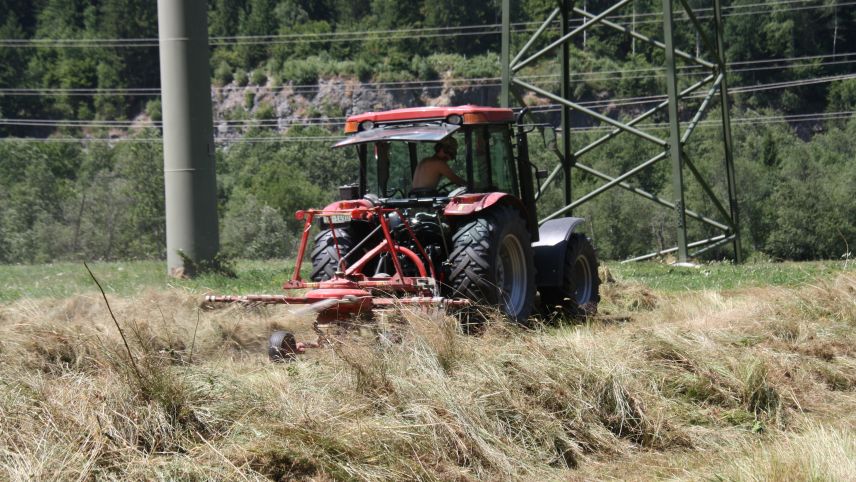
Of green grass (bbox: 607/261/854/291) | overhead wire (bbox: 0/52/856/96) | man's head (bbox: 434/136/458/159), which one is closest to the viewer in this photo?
man's head (bbox: 434/136/458/159)

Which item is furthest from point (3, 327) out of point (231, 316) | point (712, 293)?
point (712, 293)

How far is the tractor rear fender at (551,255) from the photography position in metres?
11.9

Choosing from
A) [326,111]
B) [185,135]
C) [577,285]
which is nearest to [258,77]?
[326,111]

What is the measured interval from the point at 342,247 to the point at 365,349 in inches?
148

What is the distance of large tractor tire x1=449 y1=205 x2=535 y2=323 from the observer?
401 inches

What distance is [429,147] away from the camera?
11672 mm

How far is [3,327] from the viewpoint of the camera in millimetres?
8906

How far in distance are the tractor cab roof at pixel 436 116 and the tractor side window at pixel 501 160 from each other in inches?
5.9

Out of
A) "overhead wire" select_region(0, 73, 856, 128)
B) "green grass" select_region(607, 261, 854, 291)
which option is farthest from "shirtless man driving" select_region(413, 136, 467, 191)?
"overhead wire" select_region(0, 73, 856, 128)

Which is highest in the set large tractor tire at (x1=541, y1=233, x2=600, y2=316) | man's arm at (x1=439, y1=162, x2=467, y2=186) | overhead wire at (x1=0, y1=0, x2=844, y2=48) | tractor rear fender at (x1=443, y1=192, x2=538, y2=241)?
overhead wire at (x1=0, y1=0, x2=844, y2=48)

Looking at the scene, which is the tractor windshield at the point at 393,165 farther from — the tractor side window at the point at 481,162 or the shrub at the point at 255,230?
the shrub at the point at 255,230

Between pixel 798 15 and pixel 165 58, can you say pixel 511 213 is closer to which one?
pixel 165 58

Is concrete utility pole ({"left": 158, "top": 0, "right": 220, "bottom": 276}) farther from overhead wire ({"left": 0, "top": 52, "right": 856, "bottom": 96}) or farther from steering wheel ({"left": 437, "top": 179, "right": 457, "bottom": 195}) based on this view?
overhead wire ({"left": 0, "top": 52, "right": 856, "bottom": 96})

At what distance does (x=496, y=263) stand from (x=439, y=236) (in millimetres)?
719
